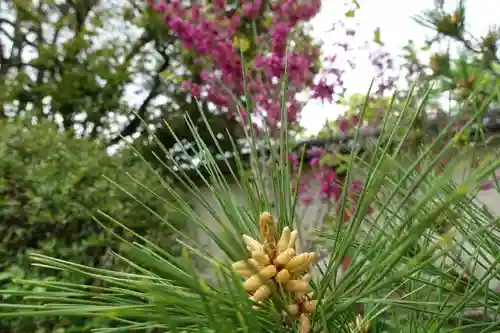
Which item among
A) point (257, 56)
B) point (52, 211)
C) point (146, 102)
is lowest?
point (52, 211)

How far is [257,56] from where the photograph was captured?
9.86 ft

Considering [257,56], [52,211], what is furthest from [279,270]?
[257,56]

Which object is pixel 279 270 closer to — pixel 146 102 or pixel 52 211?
pixel 52 211

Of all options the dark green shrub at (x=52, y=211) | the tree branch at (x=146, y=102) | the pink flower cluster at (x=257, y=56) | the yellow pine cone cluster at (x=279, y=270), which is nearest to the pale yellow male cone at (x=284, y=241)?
the yellow pine cone cluster at (x=279, y=270)

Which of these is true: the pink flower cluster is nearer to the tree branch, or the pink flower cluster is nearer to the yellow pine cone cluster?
the yellow pine cone cluster

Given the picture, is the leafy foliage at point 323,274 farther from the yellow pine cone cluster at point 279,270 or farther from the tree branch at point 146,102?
the tree branch at point 146,102

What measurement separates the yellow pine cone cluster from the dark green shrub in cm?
177

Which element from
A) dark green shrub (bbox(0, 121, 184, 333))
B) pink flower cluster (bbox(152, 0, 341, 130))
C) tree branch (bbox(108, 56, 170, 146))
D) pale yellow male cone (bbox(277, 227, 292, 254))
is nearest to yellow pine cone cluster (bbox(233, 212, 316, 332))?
pale yellow male cone (bbox(277, 227, 292, 254))

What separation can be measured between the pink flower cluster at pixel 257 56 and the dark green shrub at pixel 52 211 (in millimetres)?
804

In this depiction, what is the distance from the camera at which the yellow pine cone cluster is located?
35 centimetres

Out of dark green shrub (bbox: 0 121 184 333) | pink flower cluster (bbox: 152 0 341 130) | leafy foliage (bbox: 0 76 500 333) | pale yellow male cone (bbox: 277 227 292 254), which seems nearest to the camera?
leafy foliage (bbox: 0 76 500 333)

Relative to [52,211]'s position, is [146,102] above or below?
above

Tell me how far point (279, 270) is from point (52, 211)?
7.20 ft

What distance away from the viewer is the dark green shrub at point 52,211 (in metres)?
2.16
